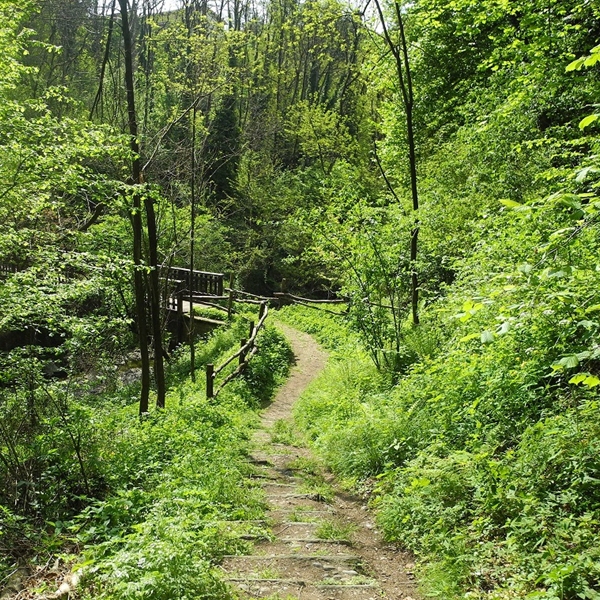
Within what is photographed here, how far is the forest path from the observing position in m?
3.91

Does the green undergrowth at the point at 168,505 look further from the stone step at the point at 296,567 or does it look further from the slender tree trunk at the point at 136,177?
the slender tree trunk at the point at 136,177

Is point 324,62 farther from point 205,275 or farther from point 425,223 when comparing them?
point 425,223

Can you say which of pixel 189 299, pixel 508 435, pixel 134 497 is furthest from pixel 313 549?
pixel 189 299

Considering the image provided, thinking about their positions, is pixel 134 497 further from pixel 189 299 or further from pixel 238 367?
pixel 189 299

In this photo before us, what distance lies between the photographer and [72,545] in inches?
185

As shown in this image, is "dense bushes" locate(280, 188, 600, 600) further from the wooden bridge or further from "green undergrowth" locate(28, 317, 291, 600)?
the wooden bridge

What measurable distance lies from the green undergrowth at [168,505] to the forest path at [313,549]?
268 mm

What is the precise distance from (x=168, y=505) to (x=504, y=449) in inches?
133

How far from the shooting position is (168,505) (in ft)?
16.6

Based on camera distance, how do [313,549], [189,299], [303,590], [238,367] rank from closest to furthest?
[303,590], [313,549], [238,367], [189,299]

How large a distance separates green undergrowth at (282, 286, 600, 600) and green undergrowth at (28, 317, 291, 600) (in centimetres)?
170

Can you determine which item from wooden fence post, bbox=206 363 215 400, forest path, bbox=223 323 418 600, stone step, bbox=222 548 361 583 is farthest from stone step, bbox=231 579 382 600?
wooden fence post, bbox=206 363 215 400

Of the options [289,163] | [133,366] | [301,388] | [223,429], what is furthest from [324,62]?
[223,429]

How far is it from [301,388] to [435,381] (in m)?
7.24
